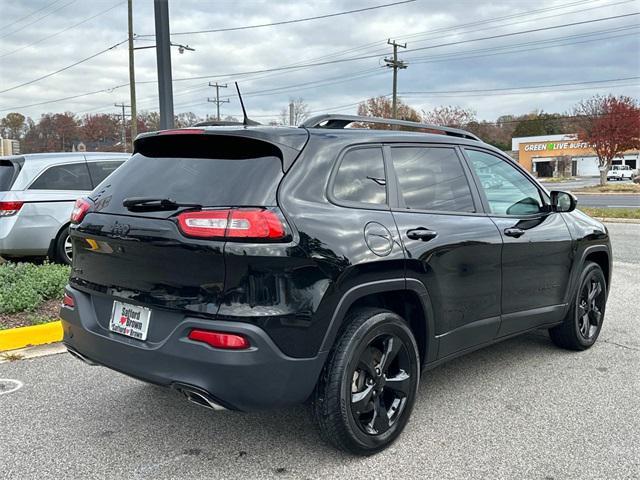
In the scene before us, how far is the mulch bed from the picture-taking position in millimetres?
5258

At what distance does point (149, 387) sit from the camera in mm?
4113

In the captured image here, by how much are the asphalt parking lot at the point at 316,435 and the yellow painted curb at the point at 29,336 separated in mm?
369

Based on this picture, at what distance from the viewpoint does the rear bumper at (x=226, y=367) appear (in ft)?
8.69

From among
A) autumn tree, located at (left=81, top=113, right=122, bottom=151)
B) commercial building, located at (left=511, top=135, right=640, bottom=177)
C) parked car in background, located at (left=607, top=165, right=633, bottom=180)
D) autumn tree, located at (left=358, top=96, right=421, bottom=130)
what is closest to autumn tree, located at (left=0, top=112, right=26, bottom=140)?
autumn tree, located at (left=81, top=113, right=122, bottom=151)

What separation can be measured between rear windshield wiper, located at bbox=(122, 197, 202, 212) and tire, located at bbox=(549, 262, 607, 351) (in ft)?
11.3

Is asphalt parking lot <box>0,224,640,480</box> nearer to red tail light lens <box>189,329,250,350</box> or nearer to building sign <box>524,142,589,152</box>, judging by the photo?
red tail light lens <box>189,329,250,350</box>

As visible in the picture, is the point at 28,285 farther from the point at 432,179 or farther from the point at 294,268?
the point at 432,179

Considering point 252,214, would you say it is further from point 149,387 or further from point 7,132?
point 7,132

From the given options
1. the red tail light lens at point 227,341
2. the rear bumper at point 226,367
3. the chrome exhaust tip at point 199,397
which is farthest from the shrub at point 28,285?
the red tail light lens at point 227,341

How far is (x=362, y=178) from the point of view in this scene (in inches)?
129

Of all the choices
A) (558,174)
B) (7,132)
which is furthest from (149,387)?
(7,132)

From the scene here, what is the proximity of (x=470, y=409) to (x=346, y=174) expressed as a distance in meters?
1.79

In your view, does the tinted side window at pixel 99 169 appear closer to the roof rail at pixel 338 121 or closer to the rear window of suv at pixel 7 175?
the rear window of suv at pixel 7 175

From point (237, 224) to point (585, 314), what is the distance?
12.0ft
